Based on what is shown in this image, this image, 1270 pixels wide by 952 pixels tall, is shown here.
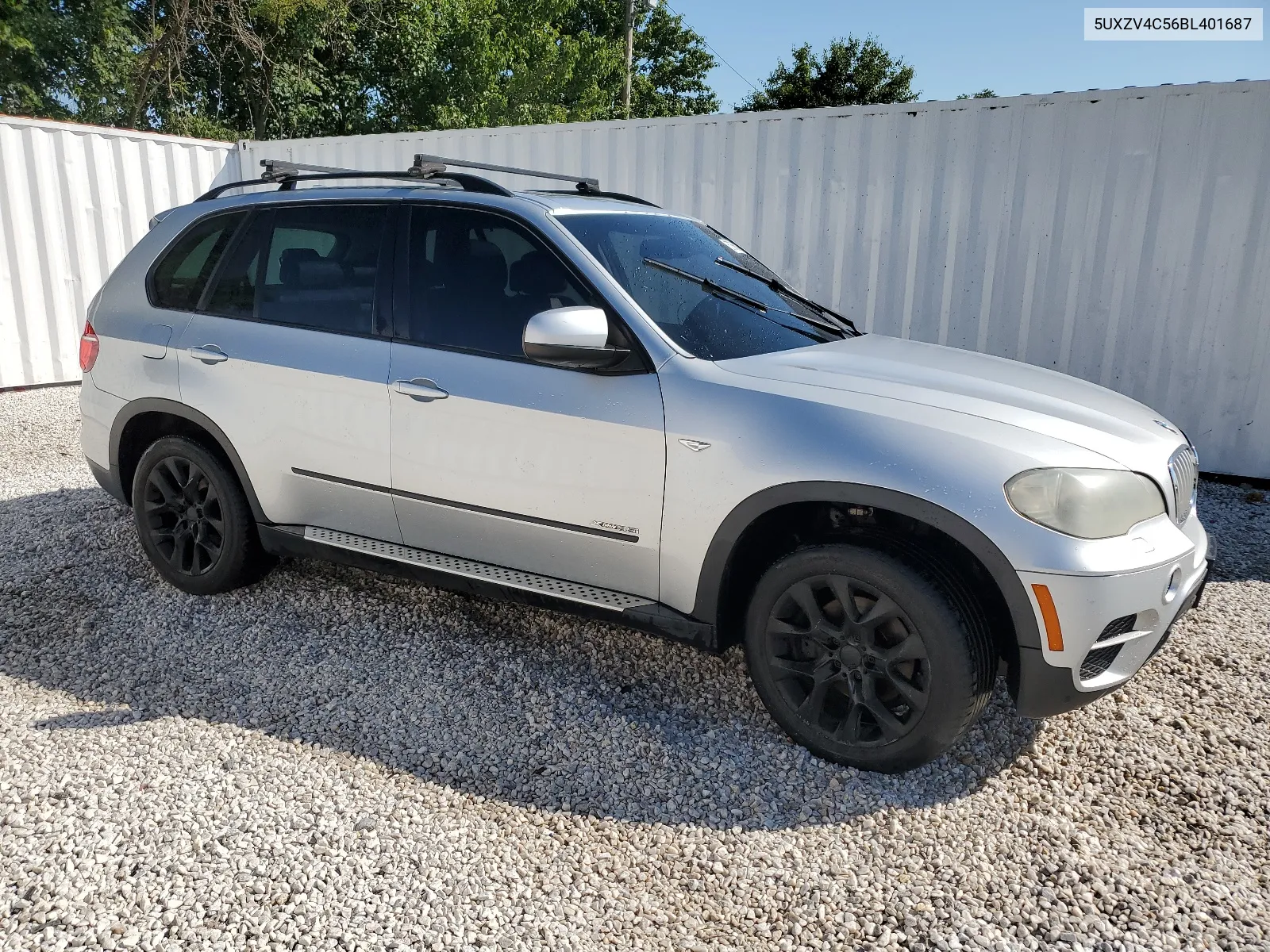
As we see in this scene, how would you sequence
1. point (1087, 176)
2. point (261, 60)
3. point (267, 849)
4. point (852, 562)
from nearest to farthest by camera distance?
1. point (267, 849)
2. point (852, 562)
3. point (1087, 176)
4. point (261, 60)

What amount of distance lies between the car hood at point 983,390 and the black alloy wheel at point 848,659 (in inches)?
25.2

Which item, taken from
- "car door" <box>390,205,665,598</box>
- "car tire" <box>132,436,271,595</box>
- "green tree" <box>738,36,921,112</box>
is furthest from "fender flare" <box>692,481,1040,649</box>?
"green tree" <box>738,36,921,112</box>

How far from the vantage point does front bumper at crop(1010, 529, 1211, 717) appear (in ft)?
8.62

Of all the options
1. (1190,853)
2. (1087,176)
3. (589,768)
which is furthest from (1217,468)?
(589,768)

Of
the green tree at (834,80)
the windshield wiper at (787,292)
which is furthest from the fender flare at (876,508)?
the green tree at (834,80)

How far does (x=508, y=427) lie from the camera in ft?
10.8

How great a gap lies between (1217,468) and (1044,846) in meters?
5.31

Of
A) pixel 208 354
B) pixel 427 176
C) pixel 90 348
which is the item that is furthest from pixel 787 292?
pixel 90 348

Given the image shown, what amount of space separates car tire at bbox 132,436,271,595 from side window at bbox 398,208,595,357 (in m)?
1.25

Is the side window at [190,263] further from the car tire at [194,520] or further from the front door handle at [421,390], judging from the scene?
the front door handle at [421,390]

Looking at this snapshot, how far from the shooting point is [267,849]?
2613 mm

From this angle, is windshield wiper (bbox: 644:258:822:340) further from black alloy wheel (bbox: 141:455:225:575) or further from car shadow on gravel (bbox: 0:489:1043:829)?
black alloy wheel (bbox: 141:455:225:575)

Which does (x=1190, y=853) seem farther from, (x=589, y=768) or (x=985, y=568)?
(x=589, y=768)

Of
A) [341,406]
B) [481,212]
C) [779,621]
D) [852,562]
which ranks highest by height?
[481,212]
